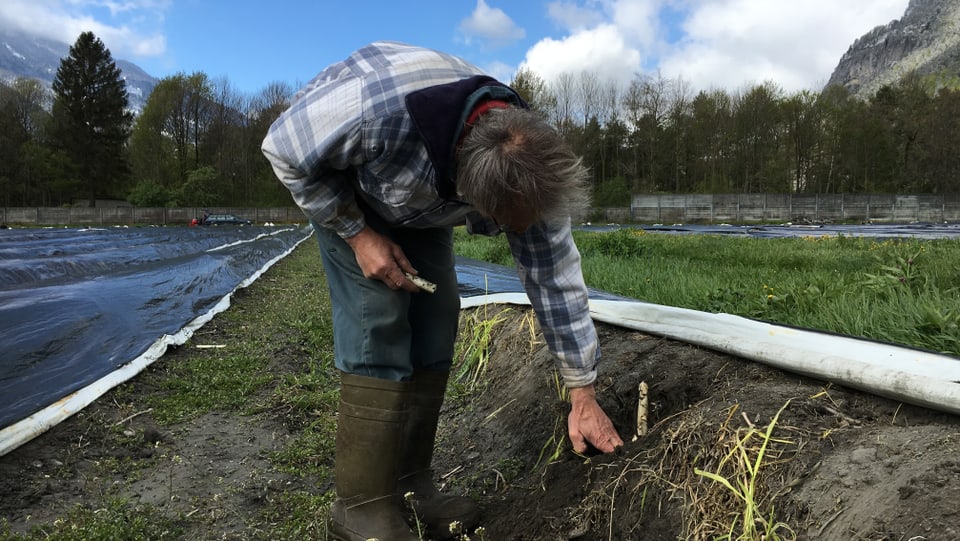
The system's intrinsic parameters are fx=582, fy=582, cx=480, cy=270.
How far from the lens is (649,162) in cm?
3403

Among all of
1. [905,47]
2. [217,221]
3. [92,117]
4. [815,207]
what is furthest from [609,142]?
[905,47]

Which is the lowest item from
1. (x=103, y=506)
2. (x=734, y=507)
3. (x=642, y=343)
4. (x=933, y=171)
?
(x=103, y=506)

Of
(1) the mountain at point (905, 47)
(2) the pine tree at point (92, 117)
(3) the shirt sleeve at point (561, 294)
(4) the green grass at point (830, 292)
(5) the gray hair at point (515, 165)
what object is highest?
(1) the mountain at point (905, 47)

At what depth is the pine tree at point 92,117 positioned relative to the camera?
111ft

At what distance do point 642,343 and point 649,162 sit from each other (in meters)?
33.9

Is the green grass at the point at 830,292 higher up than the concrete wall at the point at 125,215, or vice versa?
the concrete wall at the point at 125,215

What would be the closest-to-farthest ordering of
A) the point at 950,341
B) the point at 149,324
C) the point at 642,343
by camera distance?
the point at 950,341 → the point at 642,343 → the point at 149,324

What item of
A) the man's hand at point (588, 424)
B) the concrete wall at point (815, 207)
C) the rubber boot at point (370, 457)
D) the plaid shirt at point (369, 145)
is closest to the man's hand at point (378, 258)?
the plaid shirt at point (369, 145)

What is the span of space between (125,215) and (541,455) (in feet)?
114

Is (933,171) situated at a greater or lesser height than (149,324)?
greater

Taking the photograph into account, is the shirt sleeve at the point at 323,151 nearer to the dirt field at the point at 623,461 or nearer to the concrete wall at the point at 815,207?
the dirt field at the point at 623,461

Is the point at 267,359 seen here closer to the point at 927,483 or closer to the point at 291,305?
the point at 291,305

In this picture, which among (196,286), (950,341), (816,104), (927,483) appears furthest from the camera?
(816,104)

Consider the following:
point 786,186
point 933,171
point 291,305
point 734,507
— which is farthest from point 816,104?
point 734,507
